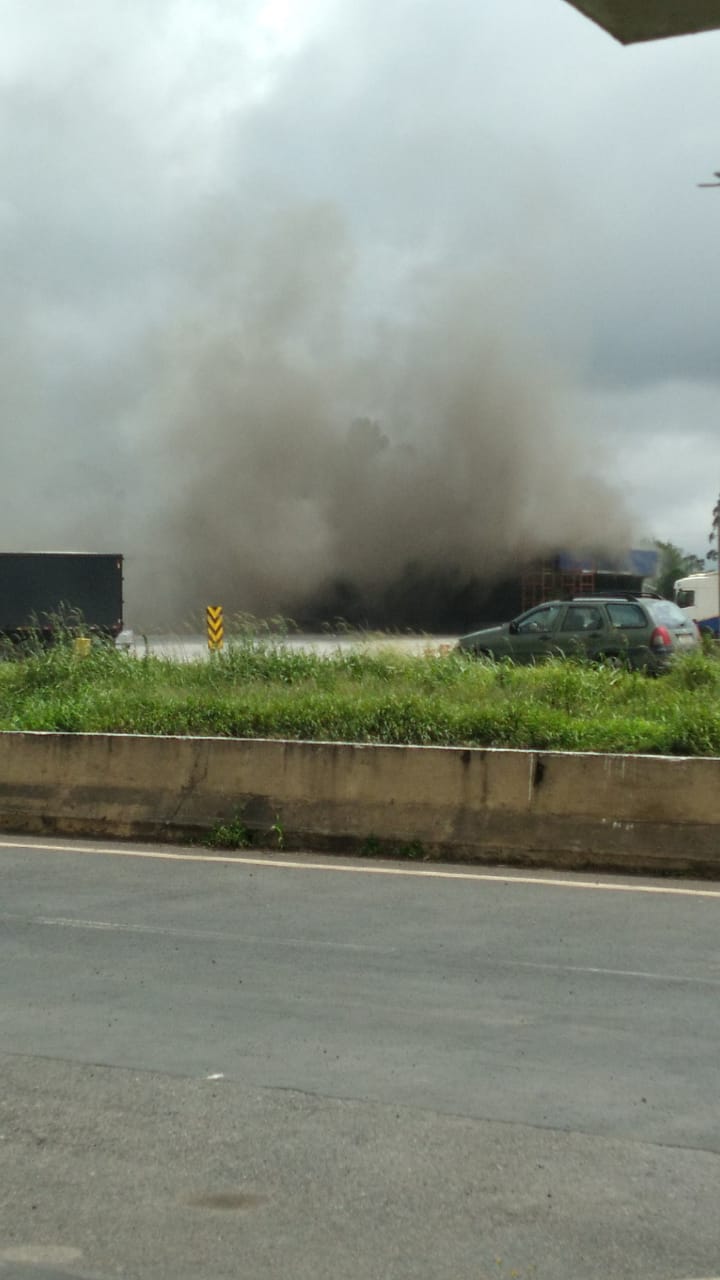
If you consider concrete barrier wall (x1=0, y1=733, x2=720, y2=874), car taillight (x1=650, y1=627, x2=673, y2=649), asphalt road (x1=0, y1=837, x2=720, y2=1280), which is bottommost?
asphalt road (x1=0, y1=837, x2=720, y2=1280)

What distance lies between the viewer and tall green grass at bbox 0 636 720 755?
34.4ft

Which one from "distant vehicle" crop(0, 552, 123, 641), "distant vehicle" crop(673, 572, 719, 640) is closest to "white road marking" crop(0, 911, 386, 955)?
"distant vehicle" crop(0, 552, 123, 641)

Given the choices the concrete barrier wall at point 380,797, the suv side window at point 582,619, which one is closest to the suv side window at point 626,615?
the suv side window at point 582,619

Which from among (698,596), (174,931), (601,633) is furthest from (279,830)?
(698,596)

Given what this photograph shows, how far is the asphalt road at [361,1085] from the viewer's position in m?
3.79

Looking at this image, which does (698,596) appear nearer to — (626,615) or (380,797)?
(626,615)

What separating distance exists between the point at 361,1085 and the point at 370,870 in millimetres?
4118

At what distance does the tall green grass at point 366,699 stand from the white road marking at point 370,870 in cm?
150

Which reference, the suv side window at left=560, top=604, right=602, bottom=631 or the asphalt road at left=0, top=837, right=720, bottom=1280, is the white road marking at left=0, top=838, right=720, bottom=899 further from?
the suv side window at left=560, top=604, right=602, bottom=631

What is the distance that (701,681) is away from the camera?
13.5m

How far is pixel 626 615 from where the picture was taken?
64.4 feet

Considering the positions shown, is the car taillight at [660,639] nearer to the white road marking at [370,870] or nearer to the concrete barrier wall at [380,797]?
the concrete barrier wall at [380,797]

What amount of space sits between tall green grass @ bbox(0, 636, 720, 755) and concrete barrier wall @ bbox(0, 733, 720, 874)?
887 mm

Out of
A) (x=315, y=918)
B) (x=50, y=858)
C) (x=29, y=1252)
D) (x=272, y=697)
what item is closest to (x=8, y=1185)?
(x=29, y=1252)
